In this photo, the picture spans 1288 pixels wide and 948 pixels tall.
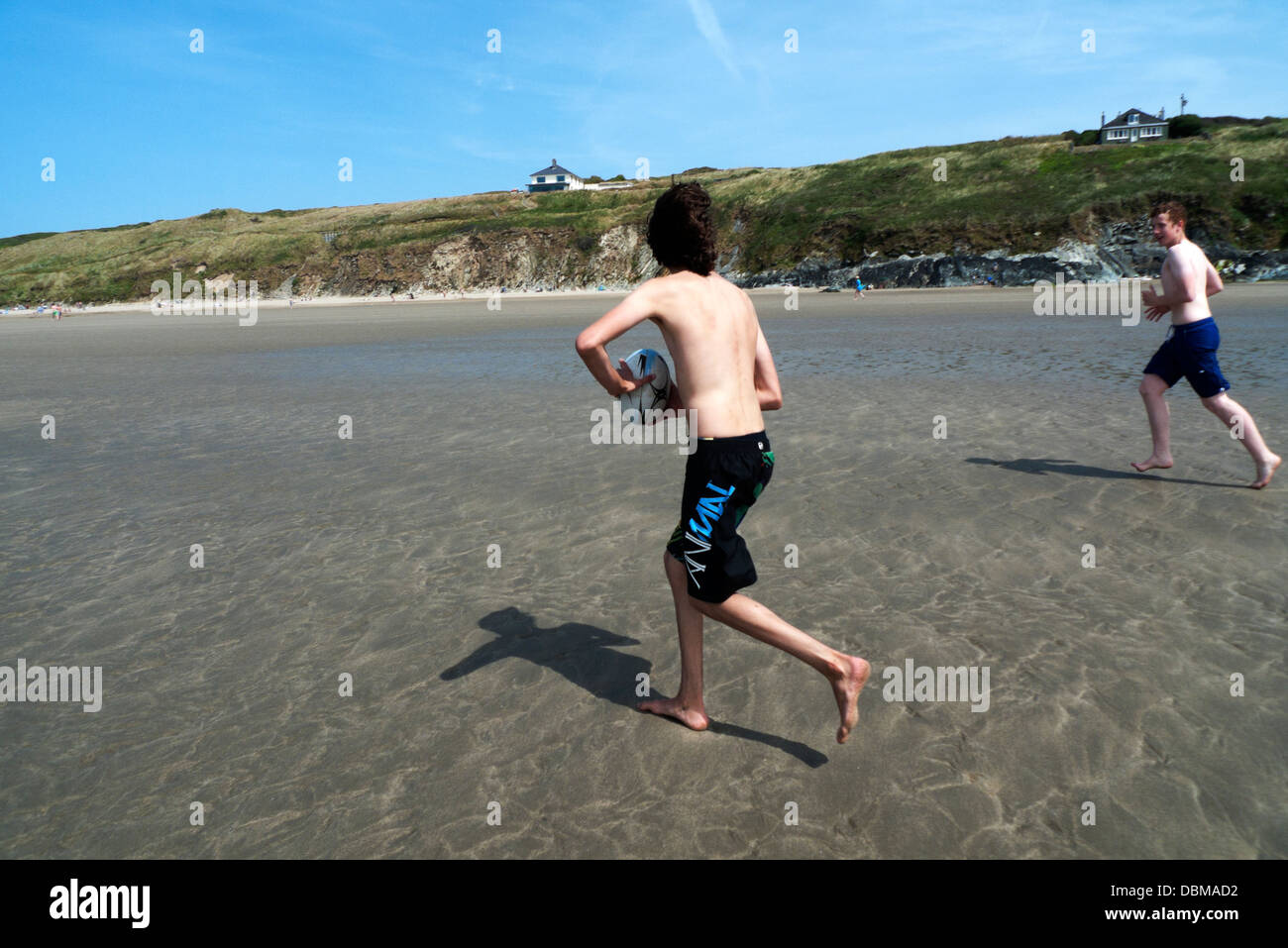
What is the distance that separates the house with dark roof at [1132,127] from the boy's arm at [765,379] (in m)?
112

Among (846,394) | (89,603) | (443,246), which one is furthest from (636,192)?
(89,603)

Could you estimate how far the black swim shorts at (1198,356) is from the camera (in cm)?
659

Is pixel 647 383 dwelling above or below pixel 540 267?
below

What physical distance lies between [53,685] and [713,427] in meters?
3.71

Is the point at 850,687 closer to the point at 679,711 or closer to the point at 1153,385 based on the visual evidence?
the point at 679,711

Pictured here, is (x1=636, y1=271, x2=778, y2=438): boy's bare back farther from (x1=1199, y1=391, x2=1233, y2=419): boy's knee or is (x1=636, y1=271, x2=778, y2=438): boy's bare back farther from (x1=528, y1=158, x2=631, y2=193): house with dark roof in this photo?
(x1=528, y1=158, x2=631, y2=193): house with dark roof

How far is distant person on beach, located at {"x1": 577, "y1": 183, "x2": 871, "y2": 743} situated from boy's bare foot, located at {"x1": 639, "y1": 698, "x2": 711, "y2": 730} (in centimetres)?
54

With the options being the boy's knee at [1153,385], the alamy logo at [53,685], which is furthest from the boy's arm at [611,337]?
the boy's knee at [1153,385]

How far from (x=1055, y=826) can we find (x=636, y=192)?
96.5m

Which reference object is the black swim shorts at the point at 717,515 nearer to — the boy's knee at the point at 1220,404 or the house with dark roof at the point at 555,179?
the boy's knee at the point at 1220,404

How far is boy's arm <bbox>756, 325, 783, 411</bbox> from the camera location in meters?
3.43

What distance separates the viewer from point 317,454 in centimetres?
916
